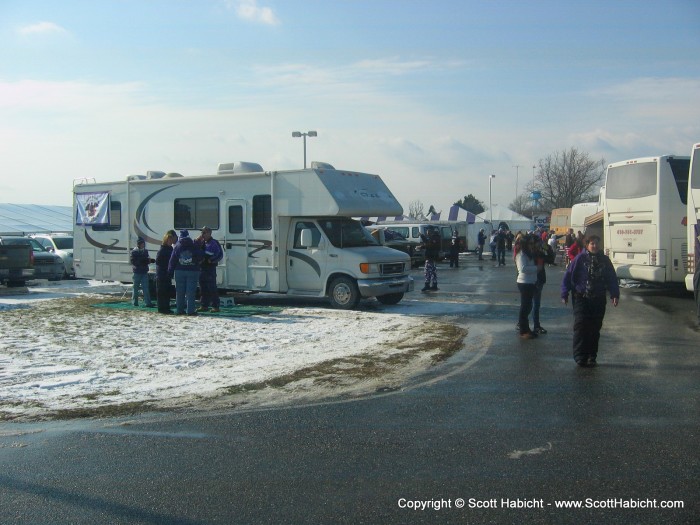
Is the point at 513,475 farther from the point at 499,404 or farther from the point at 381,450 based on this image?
the point at 499,404

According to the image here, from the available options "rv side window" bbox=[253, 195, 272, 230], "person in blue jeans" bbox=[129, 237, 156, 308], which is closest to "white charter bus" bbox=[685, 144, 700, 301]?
"rv side window" bbox=[253, 195, 272, 230]

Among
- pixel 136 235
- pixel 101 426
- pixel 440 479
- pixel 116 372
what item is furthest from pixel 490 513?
pixel 136 235

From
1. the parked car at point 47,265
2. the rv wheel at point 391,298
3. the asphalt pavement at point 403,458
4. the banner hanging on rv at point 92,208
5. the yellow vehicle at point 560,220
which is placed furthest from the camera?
the yellow vehicle at point 560,220

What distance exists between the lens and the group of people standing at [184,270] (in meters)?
14.2

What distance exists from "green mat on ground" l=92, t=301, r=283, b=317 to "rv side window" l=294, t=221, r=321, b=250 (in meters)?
1.50

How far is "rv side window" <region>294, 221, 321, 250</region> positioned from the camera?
15.7 metres

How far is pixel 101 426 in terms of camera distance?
663cm

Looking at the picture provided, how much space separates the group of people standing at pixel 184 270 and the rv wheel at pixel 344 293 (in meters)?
2.49

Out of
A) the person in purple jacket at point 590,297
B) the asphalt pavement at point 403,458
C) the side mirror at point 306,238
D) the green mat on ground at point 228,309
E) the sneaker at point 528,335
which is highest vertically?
the side mirror at point 306,238

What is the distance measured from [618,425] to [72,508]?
4.47 metres

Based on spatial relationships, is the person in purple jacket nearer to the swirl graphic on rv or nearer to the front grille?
the front grille

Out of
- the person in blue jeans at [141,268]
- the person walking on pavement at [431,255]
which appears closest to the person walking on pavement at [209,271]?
the person in blue jeans at [141,268]

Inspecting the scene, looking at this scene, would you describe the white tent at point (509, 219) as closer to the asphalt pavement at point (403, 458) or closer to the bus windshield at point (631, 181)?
the bus windshield at point (631, 181)

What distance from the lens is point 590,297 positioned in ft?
29.4
